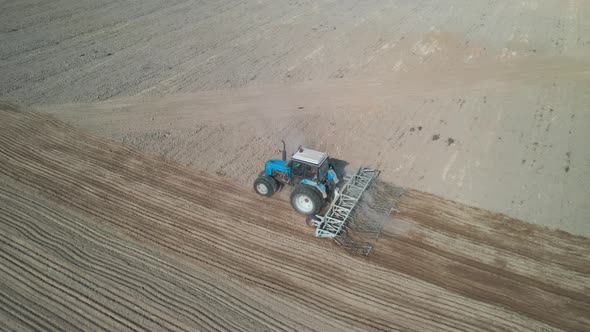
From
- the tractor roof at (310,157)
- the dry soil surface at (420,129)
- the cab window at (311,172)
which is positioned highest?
the tractor roof at (310,157)

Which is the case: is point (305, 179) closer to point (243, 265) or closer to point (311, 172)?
point (311, 172)

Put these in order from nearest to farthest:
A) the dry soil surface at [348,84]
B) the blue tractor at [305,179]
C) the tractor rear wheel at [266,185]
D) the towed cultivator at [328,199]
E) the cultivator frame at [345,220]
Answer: the cultivator frame at [345,220], the towed cultivator at [328,199], the blue tractor at [305,179], the tractor rear wheel at [266,185], the dry soil surface at [348,84]

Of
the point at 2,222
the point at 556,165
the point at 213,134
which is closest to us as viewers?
the point at 2,222

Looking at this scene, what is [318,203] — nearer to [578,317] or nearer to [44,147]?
[578,317]

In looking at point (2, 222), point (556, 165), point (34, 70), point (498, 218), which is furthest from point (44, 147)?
point (556, 165)

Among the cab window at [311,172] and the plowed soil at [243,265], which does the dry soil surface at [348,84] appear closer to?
the plowed soil at [243,265]

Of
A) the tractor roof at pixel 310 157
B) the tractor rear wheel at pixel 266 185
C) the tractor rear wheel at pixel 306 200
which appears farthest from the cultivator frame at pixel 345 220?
the tractor rear wheel at pixel 266 185

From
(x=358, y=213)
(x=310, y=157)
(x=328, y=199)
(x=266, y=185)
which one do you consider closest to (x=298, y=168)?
(x=310, y=157)

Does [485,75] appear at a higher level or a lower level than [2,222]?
lower
